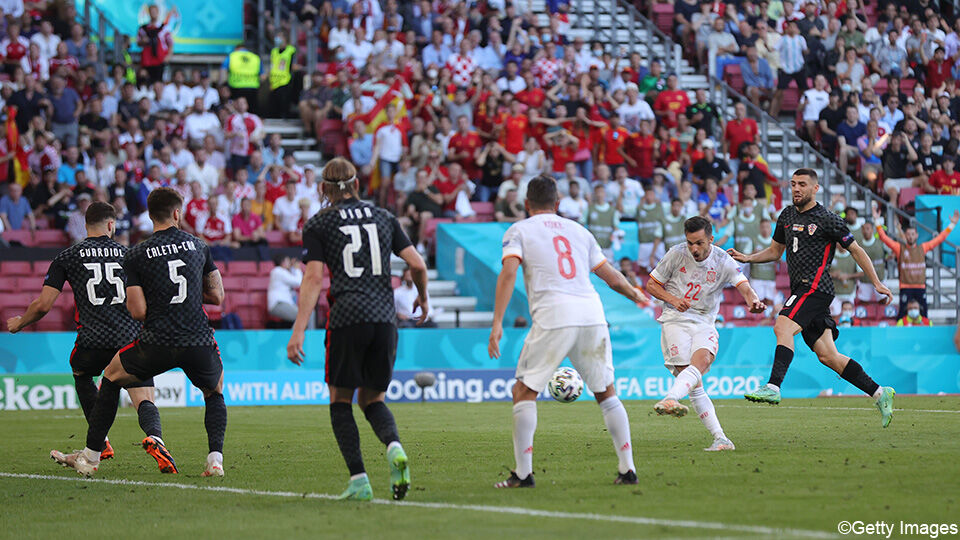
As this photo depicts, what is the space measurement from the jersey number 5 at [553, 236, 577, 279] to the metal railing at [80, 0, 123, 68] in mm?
20979

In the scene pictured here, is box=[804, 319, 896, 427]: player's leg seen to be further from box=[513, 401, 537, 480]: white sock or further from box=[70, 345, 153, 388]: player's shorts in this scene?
box=[70, 345, 153, 388]: player's shorts

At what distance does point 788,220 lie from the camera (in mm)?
13367

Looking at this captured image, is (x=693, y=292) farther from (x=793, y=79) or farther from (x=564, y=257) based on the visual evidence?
(x=793, y=79)

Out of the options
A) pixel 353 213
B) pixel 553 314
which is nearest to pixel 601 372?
pixel 553 314

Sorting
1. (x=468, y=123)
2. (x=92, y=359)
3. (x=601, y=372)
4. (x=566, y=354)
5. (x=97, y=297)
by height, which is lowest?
(x=468, y=123)

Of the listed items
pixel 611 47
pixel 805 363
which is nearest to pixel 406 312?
pixel 805 363

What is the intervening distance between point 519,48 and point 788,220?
16.1 meters

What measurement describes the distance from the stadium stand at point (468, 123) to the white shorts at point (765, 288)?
0.51 m

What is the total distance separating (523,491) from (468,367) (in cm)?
1400

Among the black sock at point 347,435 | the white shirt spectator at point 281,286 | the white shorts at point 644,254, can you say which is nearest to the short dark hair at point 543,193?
the black sock at point 347,435

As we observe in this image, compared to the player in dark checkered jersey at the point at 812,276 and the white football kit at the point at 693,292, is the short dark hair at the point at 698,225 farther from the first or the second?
the player in dark checkered jersey at the point at 812,276

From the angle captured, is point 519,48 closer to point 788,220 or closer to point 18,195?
point 18,195

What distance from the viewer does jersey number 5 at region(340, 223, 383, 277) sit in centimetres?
877

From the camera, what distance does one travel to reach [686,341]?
12.2m
